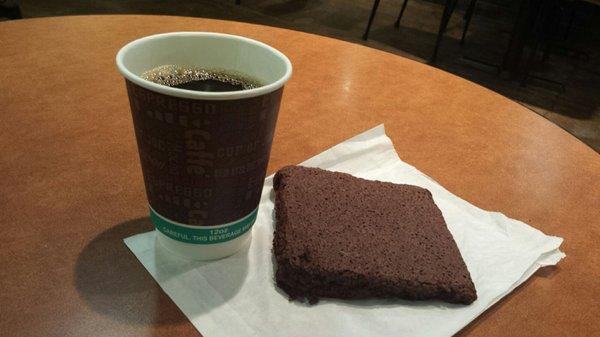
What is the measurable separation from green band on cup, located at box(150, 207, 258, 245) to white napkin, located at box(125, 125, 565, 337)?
37 mm

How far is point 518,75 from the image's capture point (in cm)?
328

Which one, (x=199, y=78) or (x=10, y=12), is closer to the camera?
(x=199, y=78)

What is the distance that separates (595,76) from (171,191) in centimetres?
385

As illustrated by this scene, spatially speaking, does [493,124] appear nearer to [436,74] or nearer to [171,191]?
[436,74]

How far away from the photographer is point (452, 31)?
402 centimetres

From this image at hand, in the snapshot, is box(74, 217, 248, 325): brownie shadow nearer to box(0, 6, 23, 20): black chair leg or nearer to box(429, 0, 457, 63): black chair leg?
box(0, 6, 23, 20): black chair leg

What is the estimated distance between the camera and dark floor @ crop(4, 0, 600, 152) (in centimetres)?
303

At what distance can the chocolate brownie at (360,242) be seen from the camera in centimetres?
47

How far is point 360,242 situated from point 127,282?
0.23 metres

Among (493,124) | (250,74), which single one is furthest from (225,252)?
(493,124)

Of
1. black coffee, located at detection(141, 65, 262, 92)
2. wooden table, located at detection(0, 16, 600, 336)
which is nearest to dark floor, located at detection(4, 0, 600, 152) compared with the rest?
wooden table, located at detection(0, 16, 600, 336)

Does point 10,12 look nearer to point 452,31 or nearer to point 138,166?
point 138,166

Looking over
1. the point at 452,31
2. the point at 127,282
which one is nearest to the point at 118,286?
the point at 127,282

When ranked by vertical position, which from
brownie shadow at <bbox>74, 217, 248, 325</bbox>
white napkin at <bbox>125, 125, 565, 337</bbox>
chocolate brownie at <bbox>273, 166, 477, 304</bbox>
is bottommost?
white napkin at <bbox>125, 125, 565, 337</bbox>
